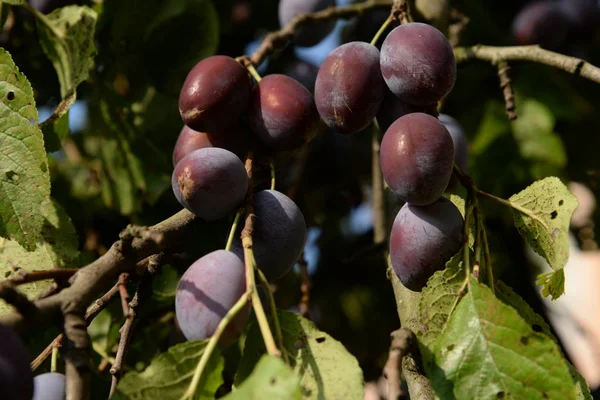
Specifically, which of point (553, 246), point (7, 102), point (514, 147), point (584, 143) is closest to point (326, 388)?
point (553, 246)

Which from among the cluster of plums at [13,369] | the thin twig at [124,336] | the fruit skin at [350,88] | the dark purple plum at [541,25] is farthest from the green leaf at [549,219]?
the dark purple plum at [541,25]

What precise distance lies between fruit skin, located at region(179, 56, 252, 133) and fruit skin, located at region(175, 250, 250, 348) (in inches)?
10.2

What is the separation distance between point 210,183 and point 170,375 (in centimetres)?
22

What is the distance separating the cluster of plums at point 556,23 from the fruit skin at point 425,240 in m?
1.05

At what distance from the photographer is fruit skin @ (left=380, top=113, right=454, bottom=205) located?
0.80 metres

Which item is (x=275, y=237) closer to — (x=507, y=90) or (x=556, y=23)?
(x=507, y=90)

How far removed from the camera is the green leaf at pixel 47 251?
104 cm

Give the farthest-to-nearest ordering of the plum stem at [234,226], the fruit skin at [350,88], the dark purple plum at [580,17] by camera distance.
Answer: the dark purple plum at [580,17]
the fruit skin at [350,88]
the plum stem at [234,226]

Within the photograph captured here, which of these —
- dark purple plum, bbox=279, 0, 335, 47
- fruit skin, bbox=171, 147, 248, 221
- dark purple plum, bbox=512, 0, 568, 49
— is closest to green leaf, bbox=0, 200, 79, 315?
fruit skin, bbox=171, 147, 248, 221

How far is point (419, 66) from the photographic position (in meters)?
0.85

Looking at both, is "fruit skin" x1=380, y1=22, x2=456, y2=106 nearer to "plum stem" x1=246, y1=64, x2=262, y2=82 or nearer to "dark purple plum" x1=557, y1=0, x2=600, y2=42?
"plum stem" x1=246, y1=64, x2=262, y2=82

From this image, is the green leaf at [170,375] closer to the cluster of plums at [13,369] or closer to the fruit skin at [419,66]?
the cluster of plums at [13,369]

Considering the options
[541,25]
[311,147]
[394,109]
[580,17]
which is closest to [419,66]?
[394,109]

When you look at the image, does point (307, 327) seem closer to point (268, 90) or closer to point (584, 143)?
point (268, 90)
